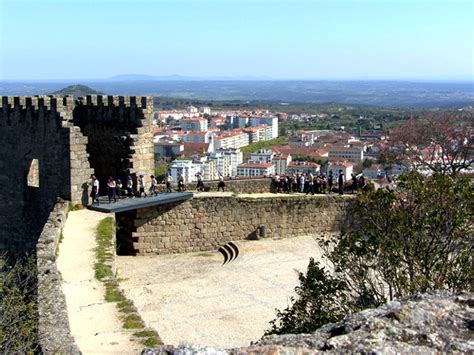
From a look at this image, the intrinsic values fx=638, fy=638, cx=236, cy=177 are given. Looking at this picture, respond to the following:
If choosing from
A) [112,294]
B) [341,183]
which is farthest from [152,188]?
[112,294]

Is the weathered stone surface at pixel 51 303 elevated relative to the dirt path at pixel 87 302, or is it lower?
elevated

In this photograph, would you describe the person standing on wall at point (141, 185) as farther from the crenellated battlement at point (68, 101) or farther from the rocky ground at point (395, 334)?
the rocky ground at point (395, 334)

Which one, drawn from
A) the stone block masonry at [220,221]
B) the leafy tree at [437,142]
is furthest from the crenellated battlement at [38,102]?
the leafy tree at [437,142]

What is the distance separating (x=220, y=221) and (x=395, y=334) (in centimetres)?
1429

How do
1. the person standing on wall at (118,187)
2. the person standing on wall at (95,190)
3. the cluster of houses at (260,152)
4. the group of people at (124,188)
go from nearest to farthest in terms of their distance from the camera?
the person standing on wall at (95,190)
the group of people at (124,188)
the person standing on wall at (118,187)
the cluster of houses at (260,152)

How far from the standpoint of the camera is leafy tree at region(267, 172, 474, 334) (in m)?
8.58

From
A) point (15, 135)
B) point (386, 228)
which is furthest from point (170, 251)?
point (386, 228)

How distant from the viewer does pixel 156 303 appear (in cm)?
1418

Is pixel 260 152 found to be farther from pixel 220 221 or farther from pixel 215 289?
pixel 215 289

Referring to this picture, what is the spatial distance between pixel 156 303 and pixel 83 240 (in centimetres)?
214

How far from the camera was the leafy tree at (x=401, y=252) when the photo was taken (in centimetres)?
858

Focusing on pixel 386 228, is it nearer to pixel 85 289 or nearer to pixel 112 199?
pixel 85 289

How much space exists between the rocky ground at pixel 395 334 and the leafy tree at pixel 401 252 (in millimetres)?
3066

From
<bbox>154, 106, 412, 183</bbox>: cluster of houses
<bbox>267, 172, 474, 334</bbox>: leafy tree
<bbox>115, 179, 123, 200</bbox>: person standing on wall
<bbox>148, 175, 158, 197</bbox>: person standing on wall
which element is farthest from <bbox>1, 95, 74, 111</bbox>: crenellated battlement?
<bbox>154, 106, 412, 183</bbox>: cluster of houses
